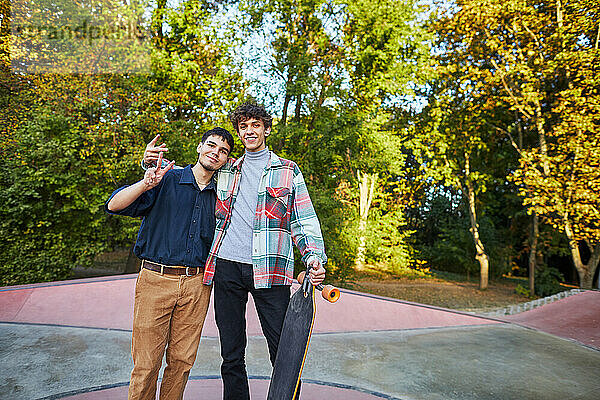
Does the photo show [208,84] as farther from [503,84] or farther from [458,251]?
[458,251]

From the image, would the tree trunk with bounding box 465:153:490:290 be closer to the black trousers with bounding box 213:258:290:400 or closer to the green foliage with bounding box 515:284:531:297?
the green foliage with bounding box 515:284:531:297

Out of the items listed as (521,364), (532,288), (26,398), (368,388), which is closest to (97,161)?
(26,398)

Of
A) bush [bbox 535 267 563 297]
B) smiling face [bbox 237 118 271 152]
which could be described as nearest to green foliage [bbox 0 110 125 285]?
smiling face [bbox 237 118 271 152]

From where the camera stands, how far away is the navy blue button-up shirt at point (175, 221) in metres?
1.93

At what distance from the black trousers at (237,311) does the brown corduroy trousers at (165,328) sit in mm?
110

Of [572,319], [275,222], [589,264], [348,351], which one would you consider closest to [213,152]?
[275,222]

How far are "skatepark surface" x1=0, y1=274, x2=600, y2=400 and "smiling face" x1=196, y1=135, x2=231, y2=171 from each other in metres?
1.80

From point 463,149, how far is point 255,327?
1034 centimetres

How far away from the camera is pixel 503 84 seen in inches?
420

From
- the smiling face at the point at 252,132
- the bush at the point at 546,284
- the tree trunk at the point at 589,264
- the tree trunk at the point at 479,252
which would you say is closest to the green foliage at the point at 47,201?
the smiling face at the point at 252,132

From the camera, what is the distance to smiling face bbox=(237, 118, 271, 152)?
2102 mm

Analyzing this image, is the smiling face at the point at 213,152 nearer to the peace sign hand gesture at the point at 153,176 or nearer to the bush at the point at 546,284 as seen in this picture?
the peace sign hand gesture at the point at 153,176

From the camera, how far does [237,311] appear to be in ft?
6.80

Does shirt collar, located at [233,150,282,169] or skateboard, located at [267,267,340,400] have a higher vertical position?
shirt collar, located at [233,150,282,169]
